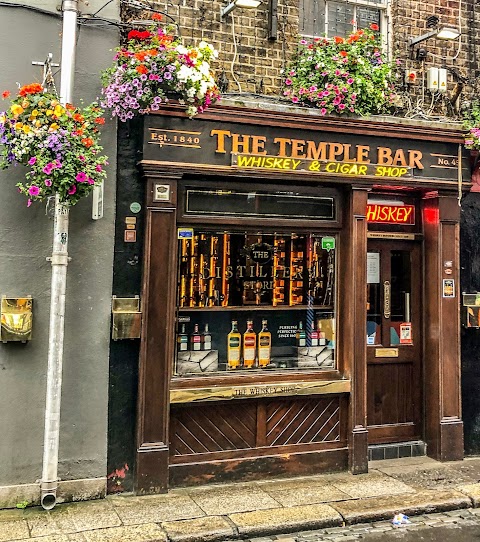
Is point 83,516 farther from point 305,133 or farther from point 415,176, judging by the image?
point 415,176

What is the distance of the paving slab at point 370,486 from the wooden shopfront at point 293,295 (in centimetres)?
21

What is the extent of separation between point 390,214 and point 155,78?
365 centimetres

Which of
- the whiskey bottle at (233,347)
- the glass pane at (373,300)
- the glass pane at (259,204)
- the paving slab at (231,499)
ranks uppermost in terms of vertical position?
the glass pane at (259,204)

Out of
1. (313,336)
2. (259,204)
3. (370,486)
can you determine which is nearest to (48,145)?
(259,204)

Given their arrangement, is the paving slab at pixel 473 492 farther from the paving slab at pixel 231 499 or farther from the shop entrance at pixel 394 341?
the paving slab at pixel 231 499

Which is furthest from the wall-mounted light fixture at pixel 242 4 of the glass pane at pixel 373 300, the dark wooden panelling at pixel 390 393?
the dark wooden panelling at pixel 390 393

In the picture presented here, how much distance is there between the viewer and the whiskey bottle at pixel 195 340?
6.81 metres

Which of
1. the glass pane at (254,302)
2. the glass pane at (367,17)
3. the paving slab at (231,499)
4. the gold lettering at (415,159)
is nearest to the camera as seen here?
the paving slab at (231,499)

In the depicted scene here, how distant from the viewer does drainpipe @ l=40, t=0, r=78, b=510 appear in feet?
18.4

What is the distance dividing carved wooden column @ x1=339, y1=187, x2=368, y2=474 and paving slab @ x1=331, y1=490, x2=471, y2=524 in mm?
837

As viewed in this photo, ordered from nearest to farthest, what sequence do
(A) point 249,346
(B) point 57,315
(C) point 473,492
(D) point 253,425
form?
1. (B) point 57,315
2. (C) point 473,492
3. (D) point 253,425
4. (A) point 249,346

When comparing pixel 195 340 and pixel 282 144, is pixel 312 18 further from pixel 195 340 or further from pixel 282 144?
pixel 195 340

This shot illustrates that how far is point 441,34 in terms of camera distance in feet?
24.4

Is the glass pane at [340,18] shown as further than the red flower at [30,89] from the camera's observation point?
Yes
